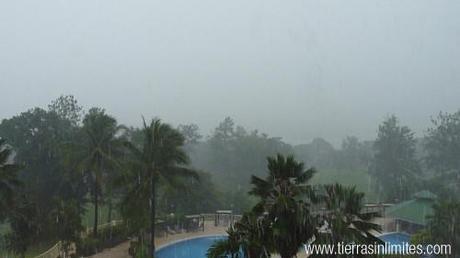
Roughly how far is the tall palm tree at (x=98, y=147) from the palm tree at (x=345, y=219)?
63.8 feet

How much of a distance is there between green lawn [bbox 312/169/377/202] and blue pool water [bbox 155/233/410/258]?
1307 inches

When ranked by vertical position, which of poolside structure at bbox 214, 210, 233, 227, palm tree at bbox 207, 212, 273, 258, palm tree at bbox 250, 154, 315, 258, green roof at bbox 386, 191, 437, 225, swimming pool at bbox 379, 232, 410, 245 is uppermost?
palm tree at bbox 250, 154, 315, 258

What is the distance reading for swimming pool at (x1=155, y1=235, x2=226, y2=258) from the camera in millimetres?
27000

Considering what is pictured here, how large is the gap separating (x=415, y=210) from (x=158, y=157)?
→ 19.4 meters

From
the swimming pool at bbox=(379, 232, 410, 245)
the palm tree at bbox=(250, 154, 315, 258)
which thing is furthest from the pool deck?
the palm tree at bbox=(250, 154, 315, 258)

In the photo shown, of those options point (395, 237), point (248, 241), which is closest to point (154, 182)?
point (248, 241)

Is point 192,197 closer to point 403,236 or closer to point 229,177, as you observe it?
point 403,236

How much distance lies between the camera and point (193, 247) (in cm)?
2900

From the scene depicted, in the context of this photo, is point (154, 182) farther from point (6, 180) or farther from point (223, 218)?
point (223, 218)

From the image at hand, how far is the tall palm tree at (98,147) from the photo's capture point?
28750 millimetres

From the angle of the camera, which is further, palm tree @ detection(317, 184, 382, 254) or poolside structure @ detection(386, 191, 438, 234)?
poolside structure @ detection(386, 191, 438, 234)

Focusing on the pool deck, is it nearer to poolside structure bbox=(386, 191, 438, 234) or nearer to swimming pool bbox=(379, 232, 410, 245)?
swimming pool bbox=(379, 232, 410, 245)

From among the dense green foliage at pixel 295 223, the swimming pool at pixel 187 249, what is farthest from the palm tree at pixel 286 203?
the swimming pool at pixel 187 249

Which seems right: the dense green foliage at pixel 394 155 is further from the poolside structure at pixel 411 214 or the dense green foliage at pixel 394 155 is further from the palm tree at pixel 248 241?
the palm tree at pixel 248 241
